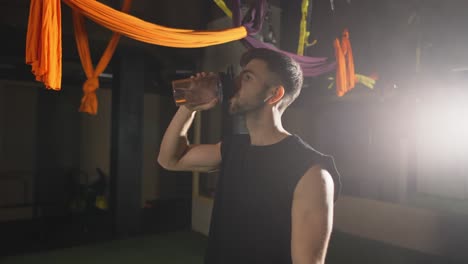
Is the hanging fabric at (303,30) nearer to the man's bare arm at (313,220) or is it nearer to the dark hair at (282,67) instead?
the dark hair at (282,67)

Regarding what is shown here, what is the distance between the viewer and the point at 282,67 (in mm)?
1072

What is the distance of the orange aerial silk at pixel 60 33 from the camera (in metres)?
1.38

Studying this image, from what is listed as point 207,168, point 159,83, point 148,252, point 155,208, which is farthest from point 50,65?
point 155,208

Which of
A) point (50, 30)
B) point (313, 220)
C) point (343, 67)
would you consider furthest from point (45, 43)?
point (343, 67)

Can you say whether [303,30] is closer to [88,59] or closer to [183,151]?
[88,59]

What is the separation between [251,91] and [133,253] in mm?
2817

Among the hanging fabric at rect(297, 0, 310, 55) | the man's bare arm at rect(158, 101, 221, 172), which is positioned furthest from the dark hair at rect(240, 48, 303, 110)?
the hanging fabric at rect(297, 0, 310, 55)

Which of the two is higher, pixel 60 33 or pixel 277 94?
pixel 60 33

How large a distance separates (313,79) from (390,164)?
146cm

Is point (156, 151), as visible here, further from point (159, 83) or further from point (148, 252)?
point (148, 252)

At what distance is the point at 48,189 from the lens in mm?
5152

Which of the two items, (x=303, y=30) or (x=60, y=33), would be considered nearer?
(x=60, y=33)

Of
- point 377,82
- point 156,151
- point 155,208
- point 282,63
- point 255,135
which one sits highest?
point 377,82

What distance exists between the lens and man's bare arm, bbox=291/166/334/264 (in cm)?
88
